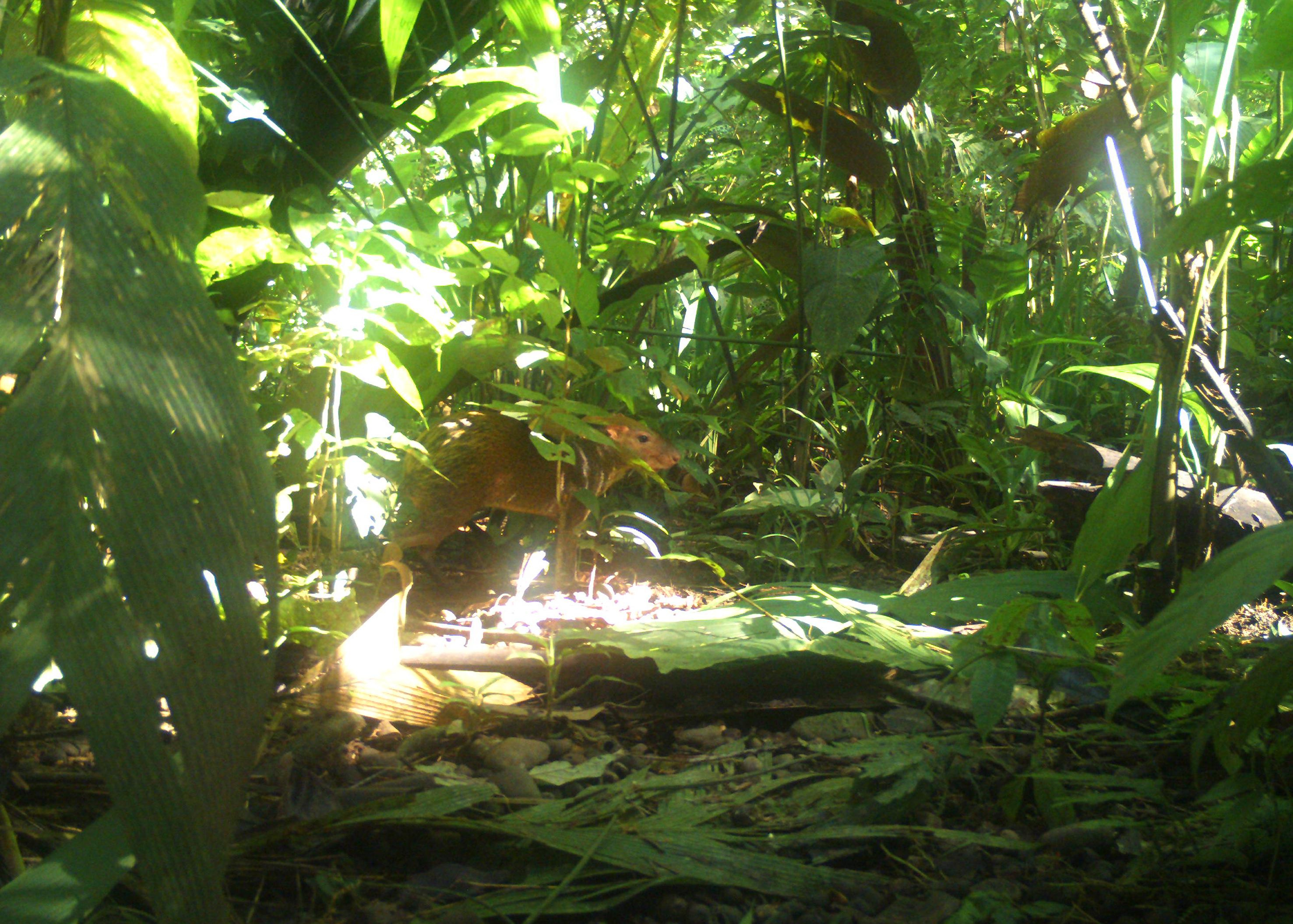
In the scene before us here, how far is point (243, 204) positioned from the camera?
128 centimetres

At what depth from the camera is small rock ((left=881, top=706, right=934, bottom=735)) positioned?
1204 mm

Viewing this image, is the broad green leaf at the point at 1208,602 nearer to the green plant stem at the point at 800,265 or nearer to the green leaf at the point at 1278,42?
the green leaf at the point at 1278,42

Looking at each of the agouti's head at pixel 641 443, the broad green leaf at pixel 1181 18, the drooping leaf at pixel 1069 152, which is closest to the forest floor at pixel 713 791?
the agouti's head at pixel 641 443

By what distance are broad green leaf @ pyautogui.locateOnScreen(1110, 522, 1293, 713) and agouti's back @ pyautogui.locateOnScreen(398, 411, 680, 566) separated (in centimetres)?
109

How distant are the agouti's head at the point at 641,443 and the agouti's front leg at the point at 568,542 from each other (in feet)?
0.53

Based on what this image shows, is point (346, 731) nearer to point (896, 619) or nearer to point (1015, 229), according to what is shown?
point (896, 619)

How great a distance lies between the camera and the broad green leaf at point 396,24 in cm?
123

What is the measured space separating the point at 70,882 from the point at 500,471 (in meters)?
1.26

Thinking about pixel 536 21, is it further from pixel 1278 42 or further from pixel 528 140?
pixel 1278 42

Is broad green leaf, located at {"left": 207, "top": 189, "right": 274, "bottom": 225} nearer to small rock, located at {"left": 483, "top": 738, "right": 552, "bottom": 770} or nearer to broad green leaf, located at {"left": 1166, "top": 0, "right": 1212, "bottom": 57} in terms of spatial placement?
small rock, located at {"left": 483, "top": 738, "right": 552, "bottom": 770}

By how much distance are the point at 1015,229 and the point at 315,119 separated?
8.44 ft

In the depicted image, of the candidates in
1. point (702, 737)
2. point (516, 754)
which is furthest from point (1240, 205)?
point (516, 754)

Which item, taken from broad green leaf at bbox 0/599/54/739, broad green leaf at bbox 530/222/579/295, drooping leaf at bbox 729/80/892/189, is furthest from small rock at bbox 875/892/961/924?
drooping leaf at bbox 729/80/892/189

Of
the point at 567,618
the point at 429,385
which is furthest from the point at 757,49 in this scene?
the point at 567,618
